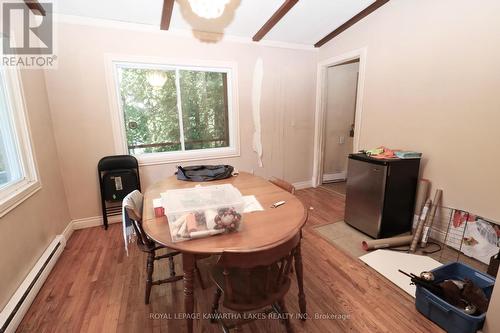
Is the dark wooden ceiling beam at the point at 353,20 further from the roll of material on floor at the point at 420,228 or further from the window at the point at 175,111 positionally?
the roll of material on floor at the point at 420,228

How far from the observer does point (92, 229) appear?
2.76 m

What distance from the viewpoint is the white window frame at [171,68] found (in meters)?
Answer: 2.65

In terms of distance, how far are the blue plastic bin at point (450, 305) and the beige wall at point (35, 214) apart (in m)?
2.67

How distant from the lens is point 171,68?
2943 mm

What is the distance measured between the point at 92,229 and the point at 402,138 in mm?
3775

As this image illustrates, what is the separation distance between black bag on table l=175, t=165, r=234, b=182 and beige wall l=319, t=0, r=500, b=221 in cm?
202

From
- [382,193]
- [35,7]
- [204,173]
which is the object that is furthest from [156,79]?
[382,193]

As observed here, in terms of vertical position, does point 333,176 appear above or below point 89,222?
above

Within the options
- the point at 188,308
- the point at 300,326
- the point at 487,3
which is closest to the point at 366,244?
the point at 300,326

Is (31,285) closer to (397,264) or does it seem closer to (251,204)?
(251,204)

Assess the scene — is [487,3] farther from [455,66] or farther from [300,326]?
[300,326]

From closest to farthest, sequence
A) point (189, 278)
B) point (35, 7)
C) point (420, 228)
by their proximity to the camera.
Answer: point (189, 278)
point (35, 7)
point (420, 228)

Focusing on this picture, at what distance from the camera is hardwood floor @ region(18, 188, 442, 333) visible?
57.7 inches

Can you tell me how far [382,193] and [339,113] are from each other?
7.32 ft
